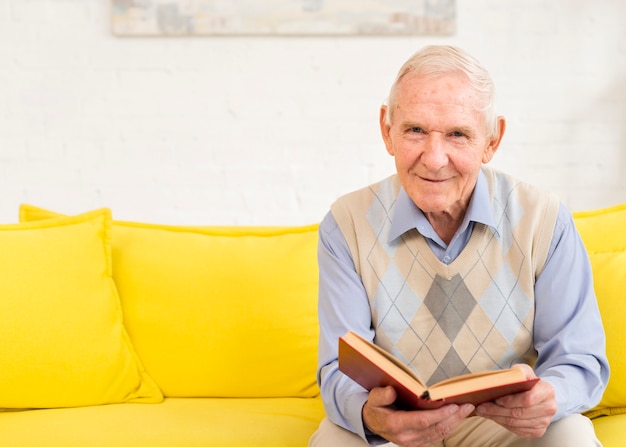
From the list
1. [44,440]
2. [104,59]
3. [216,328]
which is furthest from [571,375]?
[104,59]

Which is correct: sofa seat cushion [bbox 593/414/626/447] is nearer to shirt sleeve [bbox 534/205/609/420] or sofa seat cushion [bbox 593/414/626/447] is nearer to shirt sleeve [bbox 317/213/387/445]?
shirt sleeve [bbox 534/205/609/420]

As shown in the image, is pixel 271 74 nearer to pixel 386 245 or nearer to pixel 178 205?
pixel 178 205

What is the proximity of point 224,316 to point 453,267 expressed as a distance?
676 mm

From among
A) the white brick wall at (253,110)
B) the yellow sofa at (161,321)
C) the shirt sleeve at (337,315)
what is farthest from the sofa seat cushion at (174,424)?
the white brick wall at (253,110)

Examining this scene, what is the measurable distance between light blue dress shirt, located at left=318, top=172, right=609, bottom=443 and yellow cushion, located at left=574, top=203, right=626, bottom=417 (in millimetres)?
198

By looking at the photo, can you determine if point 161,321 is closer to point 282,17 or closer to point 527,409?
point 527,409

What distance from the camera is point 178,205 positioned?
3.01 metres

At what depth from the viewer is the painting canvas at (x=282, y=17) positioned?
291cm

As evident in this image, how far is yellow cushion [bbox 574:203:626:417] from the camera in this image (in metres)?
1.82

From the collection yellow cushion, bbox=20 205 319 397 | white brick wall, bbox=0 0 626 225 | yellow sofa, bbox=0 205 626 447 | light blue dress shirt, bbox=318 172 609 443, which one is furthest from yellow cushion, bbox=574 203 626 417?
white brick wall, bbox=0 0 626 225

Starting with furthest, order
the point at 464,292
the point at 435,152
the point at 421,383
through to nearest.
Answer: the point at 464,292, the point at 435,152, the point at 421,383

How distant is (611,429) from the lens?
174cm

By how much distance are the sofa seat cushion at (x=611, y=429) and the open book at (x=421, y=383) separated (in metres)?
0.46

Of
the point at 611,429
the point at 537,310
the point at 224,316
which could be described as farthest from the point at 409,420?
the point at 224,316
